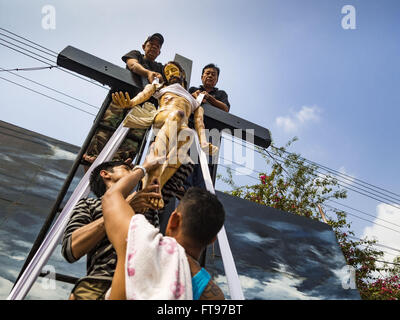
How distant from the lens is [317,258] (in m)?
6.52

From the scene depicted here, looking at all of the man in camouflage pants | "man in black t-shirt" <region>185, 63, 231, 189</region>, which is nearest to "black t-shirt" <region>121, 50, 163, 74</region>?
the man in camouflage pants

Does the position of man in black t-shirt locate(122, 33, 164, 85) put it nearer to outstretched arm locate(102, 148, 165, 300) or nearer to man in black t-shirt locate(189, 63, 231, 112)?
man in black t-shirt locate(189, 63, 231, 112)

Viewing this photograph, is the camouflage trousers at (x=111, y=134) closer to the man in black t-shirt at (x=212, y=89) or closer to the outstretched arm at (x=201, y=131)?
the outstretched arm at (x=201, y=131)

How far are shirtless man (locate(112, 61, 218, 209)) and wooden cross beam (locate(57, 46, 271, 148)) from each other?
40cm

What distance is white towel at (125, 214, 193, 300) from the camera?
0.89 metres

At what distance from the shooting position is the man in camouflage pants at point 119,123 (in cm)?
341

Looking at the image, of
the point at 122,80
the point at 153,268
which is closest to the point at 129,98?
the point at 122,80

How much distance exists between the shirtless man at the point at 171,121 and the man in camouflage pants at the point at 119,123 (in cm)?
29

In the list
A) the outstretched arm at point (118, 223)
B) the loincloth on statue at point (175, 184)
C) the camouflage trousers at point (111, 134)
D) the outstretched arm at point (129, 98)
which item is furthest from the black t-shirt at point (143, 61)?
the outstretched arm at point (118, 223)

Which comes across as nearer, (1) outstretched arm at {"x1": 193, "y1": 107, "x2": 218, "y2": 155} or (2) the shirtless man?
(2) the shirtless man
